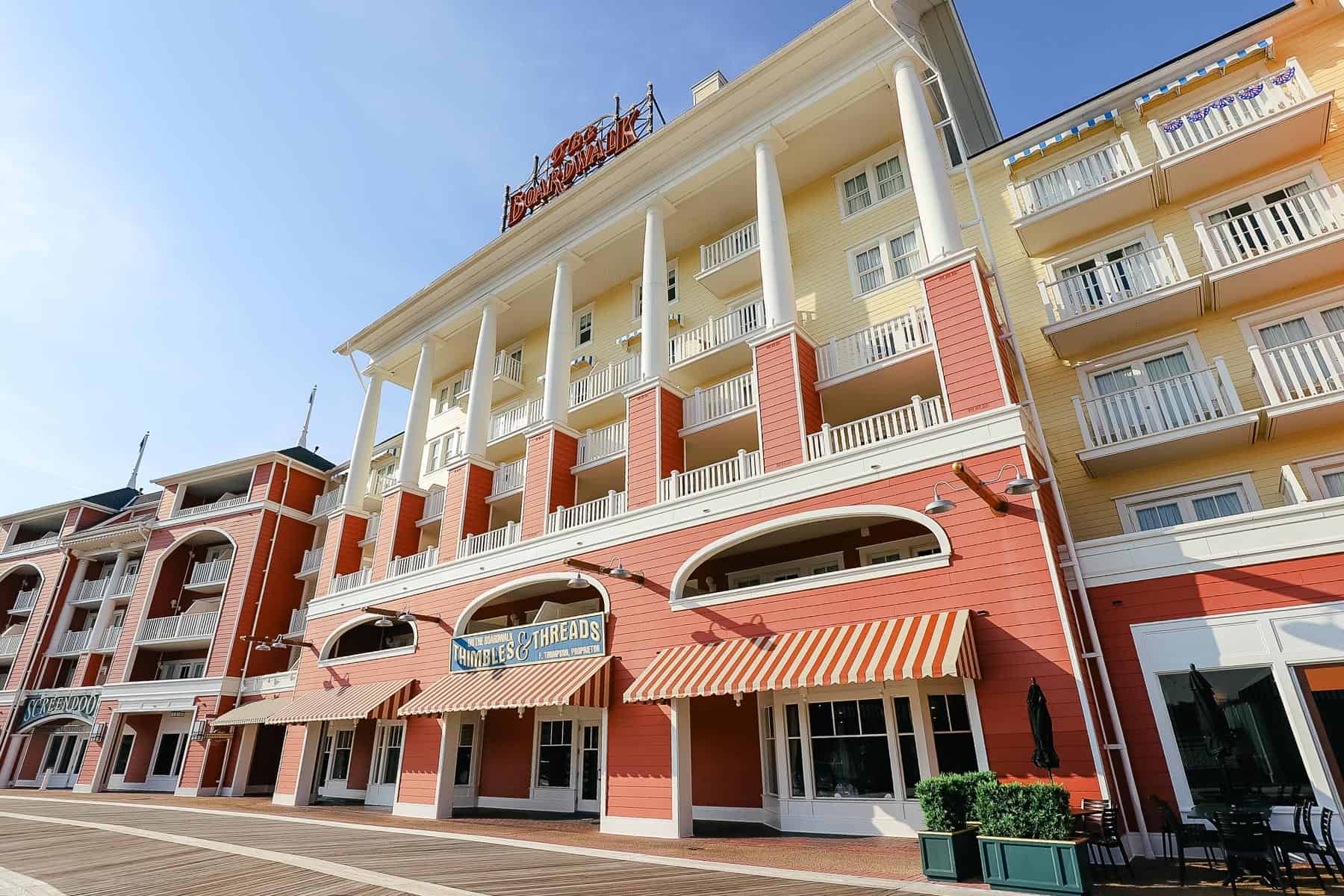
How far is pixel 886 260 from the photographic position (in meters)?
17.9

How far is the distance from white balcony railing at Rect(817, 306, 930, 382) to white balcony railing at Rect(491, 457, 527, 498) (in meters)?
10.00

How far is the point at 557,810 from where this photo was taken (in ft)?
60.1

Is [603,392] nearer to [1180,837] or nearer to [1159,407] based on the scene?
[1159,407]

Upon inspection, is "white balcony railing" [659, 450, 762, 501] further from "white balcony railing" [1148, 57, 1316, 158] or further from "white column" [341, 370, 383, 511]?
"white column" [341, 370, 383, 511]

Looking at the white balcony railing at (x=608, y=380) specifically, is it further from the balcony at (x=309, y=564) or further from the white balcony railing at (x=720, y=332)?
the balcony at (x=309, y=564)

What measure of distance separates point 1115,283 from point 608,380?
13.4 m

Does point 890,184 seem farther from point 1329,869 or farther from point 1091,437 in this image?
point 1329,869

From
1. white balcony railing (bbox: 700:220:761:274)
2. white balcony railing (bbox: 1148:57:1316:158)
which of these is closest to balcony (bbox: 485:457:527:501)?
white balcony railing (bbox: 700:220:761:274)

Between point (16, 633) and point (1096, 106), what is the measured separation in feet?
180

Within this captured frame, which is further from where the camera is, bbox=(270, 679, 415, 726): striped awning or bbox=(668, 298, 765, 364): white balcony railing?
bbox=(270, 679, 415, 726): striped awning

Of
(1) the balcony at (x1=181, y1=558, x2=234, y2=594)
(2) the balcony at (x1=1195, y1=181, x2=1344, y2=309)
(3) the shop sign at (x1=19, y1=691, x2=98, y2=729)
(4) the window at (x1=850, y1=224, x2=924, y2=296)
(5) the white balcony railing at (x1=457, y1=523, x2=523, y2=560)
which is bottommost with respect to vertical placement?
(3) the shop sign at (x1=19, y1=691, x2=98, y2=729)

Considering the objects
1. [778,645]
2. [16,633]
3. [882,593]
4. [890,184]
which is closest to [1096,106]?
[890,184]

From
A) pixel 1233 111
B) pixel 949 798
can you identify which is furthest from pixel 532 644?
pixel 1233 111

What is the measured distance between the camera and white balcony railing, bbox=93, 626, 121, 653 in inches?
1325
